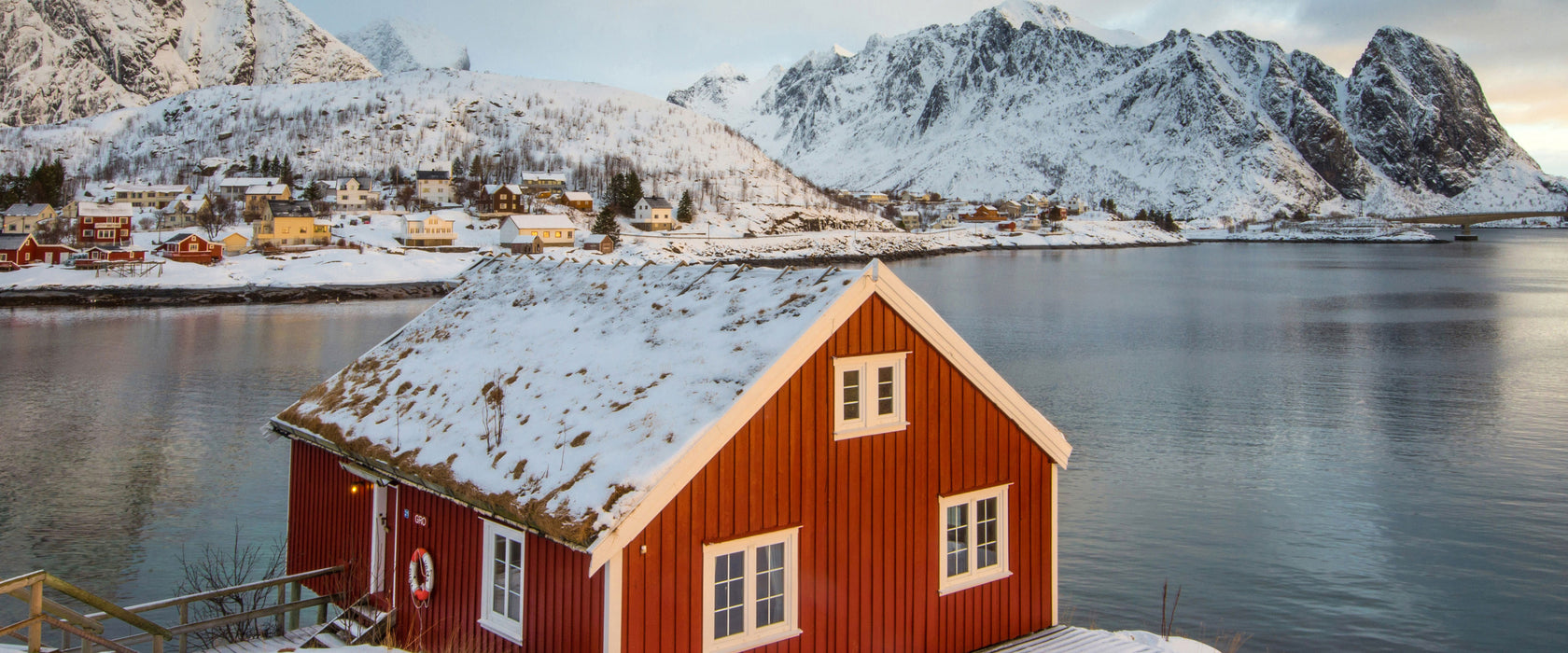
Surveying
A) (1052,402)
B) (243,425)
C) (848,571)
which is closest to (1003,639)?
(848,571)

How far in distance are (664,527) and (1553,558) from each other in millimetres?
16808

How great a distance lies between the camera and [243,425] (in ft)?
91.4

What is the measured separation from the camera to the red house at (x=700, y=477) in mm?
8398

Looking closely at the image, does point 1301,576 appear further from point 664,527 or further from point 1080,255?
point 1080,255

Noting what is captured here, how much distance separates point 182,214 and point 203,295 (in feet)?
134

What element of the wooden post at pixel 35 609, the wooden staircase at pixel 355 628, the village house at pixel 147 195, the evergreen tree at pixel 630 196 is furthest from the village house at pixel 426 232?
the wooden post at pixel 35 609

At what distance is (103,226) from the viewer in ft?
287

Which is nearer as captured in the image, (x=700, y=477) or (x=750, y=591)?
(x=700, y=477)

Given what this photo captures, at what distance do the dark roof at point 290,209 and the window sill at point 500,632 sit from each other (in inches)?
3581

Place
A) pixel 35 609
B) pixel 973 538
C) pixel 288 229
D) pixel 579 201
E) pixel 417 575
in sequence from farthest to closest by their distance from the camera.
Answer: pixel 579 201 → pixel 288 229 → pixel 973 538 → pixel 417 575 → pixel 35 609

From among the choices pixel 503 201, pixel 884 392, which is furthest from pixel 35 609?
pixel 503 201

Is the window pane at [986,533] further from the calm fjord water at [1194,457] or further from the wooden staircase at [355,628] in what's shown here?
the wooden staircase at [355,628]

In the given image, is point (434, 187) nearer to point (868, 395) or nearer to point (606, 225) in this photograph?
point (606, 225)

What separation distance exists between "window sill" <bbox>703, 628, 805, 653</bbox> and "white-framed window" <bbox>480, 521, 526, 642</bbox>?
5.62 feet
